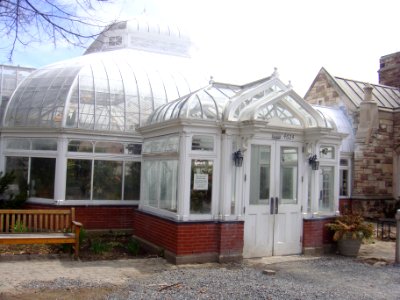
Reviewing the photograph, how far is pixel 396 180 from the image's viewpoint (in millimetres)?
17250

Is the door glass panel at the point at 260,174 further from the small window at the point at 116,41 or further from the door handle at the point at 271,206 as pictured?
the small window at the point at 116,41

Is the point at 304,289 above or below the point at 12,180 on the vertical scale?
below

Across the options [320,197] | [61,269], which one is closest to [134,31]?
[320,197]

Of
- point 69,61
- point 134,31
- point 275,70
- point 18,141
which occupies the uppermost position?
point 134,31

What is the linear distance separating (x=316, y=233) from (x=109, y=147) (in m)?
5.92

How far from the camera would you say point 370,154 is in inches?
656

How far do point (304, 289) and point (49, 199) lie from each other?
7437 mm

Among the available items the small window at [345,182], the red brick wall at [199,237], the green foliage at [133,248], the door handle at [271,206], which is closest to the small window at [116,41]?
the green foliage at [133,248]

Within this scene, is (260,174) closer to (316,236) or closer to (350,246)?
(316,236)

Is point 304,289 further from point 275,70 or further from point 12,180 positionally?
point 12,180

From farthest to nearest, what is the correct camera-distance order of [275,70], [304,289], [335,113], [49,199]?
[335,113] → [49,199] → [275,70] → [304,289]

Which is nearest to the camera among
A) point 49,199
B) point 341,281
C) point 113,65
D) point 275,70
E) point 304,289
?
point 304,289

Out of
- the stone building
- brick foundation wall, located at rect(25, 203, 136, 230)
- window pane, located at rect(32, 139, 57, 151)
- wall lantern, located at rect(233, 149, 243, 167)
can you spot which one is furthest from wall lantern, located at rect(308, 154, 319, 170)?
the stone building

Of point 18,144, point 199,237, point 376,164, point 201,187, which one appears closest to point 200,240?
point 199,237
